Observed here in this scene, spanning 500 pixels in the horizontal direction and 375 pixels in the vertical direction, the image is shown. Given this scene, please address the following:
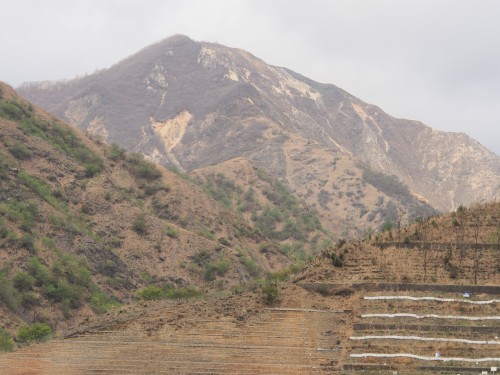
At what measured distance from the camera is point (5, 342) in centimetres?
3066

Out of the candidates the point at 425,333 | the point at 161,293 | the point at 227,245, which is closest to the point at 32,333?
the point at 161,293

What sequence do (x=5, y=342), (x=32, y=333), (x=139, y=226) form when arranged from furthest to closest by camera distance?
(x=139, y=226) → (x=32, y=333) → (x=5, y=342)

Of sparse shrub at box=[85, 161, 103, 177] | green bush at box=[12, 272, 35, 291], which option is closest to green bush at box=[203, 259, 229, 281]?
sparse shrub at box=[85, 161, 103, 177]

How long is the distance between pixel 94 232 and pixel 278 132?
6461 cm

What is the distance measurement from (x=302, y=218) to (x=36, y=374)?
6313 cm

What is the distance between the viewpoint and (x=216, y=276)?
54.6 m

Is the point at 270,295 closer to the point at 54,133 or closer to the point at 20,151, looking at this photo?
the point at 20,151

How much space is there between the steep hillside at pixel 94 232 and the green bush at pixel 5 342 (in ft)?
7.00

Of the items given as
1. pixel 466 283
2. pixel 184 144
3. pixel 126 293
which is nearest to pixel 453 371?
pixel 466 283

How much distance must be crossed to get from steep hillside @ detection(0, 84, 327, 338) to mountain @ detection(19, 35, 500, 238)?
2527 centimetres

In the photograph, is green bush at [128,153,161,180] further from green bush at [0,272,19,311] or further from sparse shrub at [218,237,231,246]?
green bush at [0,272,19,311]

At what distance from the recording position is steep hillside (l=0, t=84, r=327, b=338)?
43719mm

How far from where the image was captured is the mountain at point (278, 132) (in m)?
105

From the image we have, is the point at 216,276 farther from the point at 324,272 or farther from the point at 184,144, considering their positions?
the point at 184,144
